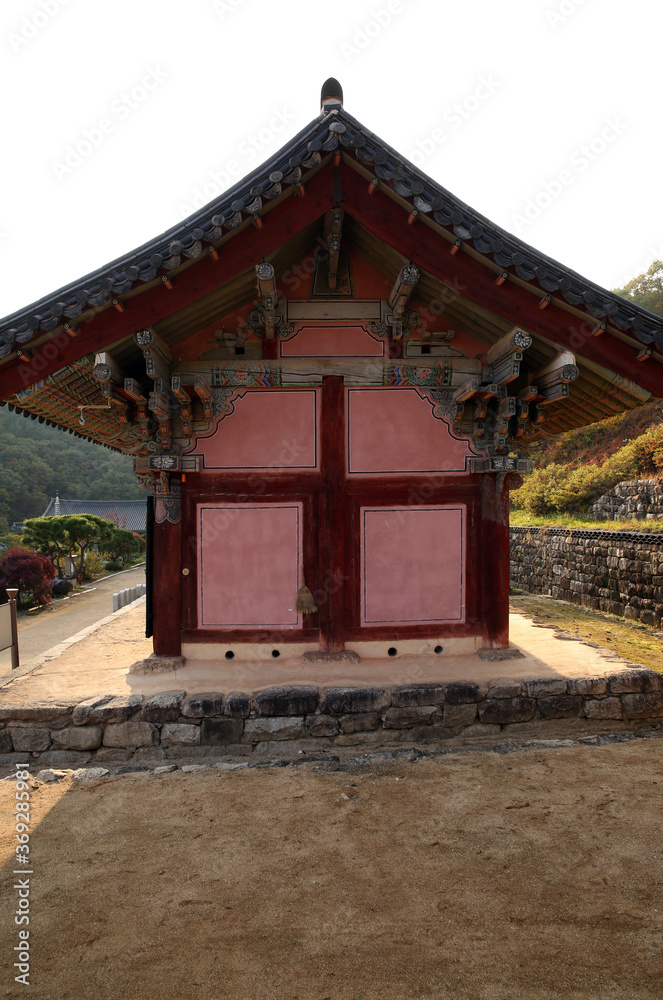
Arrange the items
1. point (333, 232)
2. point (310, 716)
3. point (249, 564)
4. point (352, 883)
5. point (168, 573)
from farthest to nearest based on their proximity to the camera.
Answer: point (249, 564)
point (168, 573)
point (333, 232)
point (310, 716)
point (352, 883)

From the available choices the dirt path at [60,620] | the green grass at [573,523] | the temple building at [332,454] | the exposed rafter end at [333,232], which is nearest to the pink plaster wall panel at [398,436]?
the temple building at [332,454]

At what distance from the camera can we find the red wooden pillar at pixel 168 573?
22.0 ft

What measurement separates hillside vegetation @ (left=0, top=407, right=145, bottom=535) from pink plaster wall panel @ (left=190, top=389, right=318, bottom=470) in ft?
142

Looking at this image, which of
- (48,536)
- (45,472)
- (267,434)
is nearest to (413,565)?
(267,434)

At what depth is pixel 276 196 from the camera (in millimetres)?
5168

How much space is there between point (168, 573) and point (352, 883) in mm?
→ 4142

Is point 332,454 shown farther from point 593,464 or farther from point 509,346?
point 593,464

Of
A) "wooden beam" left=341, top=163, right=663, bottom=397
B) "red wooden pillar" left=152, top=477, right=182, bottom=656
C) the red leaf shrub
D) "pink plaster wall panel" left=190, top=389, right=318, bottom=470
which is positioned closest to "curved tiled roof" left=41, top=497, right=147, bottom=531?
the red leaf shrub

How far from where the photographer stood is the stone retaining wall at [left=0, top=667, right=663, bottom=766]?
5.52 meters

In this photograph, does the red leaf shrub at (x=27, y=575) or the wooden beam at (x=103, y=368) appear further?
the red leaf shrub at (x=27, y=575)

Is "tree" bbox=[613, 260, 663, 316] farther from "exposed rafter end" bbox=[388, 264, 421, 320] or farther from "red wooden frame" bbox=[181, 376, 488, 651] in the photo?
"red wooden frame" bbox=[181, 376, 488, 651]

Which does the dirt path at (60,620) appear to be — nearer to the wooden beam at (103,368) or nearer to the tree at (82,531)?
the tree at (82,531)

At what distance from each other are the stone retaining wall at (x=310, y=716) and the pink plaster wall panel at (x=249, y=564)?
120 centimetres

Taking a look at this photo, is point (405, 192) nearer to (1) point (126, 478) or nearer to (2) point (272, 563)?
(2) point (272, 563)
